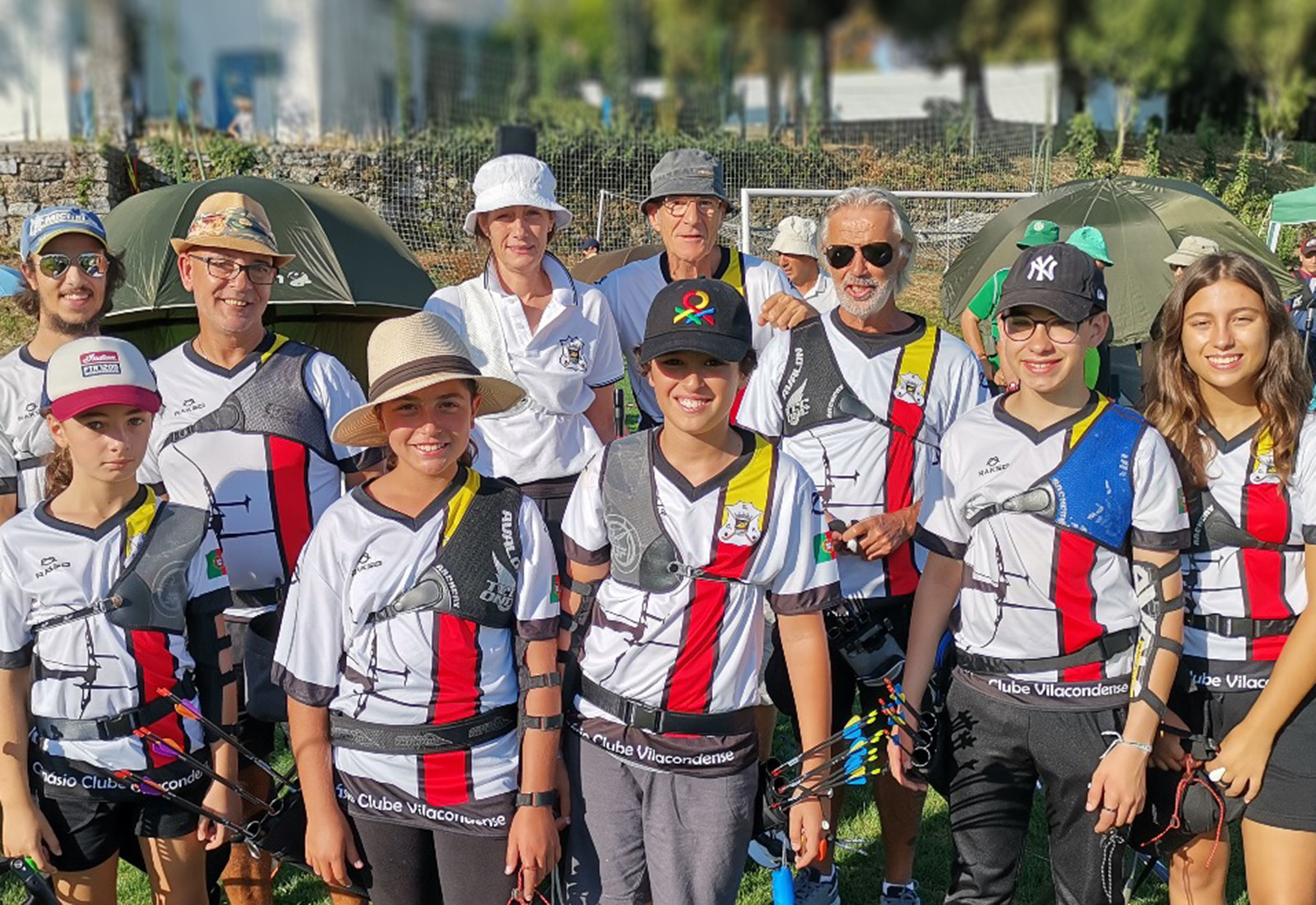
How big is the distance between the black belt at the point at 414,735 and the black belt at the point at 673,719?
287 mm

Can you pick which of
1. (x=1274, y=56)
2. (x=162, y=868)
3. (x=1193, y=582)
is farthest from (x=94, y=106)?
(x=1193, y=582)

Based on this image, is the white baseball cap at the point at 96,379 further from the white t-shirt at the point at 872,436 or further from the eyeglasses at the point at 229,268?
the white t-shirt at the point at 872,436

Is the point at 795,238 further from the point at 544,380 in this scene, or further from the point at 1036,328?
the point at 1036,328

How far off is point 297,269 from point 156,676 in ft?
23.4

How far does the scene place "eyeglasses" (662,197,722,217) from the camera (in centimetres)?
452

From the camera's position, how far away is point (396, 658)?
9.34ft

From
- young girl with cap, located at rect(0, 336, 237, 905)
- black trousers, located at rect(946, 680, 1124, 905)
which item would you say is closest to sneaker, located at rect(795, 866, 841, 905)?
black trousers, located at rect(946, 680, 1124, 905)

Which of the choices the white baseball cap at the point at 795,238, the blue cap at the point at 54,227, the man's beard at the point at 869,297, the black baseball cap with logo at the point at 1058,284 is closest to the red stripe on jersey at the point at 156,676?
the blue cap at the point at 54,227

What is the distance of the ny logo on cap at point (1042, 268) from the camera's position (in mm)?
3033

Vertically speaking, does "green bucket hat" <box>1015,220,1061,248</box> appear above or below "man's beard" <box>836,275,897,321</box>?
above

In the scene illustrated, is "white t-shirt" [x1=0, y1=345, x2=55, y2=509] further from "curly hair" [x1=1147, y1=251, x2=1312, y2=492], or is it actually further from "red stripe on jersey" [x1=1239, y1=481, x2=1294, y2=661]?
"red stripe on jersey" [x1=1239, y1=481, x2=1294, y2=661]

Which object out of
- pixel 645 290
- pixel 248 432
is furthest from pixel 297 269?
pixel 248 432

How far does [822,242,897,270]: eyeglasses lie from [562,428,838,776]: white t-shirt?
105 centimetres

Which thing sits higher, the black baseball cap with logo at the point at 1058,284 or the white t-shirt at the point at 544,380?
the black baseball cap with logo at the point at 1058,284
